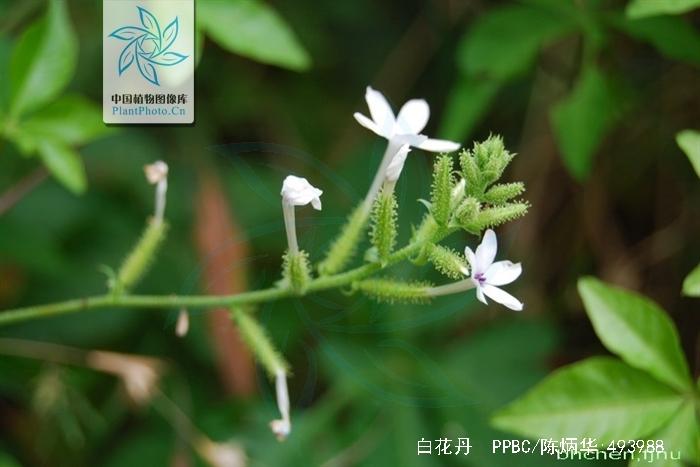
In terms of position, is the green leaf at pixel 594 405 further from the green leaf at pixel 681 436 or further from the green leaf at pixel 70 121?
the green leaf at pixel 70 121

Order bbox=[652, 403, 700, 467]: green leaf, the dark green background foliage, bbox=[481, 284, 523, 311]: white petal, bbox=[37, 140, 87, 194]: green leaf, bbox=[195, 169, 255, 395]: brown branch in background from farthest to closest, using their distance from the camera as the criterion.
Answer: bbox=[195, 169, 255, 395]: brown branch in background, the dark green background foliage, bbox=[37, 140, 87, 194]: green leaf, bbox=[652, 403, 700, 467]: green leaf, bbox=[481, 284, 523, 311]: white petal

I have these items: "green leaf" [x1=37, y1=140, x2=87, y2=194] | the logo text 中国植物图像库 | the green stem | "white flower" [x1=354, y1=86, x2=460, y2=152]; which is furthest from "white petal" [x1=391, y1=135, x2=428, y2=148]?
"green leaf" [x1=37, y1=140, x2=87, y2=194]

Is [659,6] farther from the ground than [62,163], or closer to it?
farther from the ground

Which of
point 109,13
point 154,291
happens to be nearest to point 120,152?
point 154,291

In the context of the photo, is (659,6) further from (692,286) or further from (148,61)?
(148,61)

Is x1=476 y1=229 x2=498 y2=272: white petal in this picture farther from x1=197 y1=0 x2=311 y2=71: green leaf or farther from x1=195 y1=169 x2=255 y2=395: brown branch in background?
x1=195 y1=169 x2=255 y2=395: brown branch in background

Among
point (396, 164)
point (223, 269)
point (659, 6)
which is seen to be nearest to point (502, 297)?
point (396, 164)

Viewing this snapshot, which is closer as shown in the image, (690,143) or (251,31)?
(690,143)
